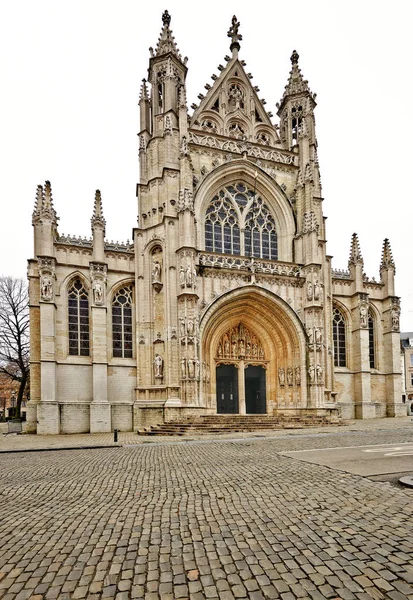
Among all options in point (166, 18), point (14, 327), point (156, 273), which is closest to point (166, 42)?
point (166, 18)

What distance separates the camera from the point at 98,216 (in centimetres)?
2480

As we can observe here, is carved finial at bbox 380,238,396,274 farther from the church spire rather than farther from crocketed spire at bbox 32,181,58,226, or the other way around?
crocketed spire at bbox 32,181,58,226

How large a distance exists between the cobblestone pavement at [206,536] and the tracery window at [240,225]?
2007 cm

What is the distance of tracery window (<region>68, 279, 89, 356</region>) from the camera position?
23922mm

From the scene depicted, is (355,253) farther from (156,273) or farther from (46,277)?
(46,277)

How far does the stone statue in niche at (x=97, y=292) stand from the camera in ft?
78.1

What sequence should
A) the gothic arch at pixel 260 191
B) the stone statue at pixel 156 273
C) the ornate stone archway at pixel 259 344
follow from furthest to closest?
the gothic arch at pixel 260 191
the ornate stone archway at pixel 259 344
the stone statue at pixel 156 273

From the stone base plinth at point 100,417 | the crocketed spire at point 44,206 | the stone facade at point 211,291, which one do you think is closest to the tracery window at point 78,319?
the stone facade at point 211,291

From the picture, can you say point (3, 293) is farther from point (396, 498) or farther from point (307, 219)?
point (396, 498)

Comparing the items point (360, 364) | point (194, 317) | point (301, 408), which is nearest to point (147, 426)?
point (194, 317)

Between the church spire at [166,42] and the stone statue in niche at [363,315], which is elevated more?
the church spire at [166,42]

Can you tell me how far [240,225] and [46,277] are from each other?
13288 mm

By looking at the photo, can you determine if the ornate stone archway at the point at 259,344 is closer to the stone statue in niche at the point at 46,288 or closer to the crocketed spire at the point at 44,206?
the stone statue in niche at the point at 46,288

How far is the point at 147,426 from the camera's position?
23031 mm
